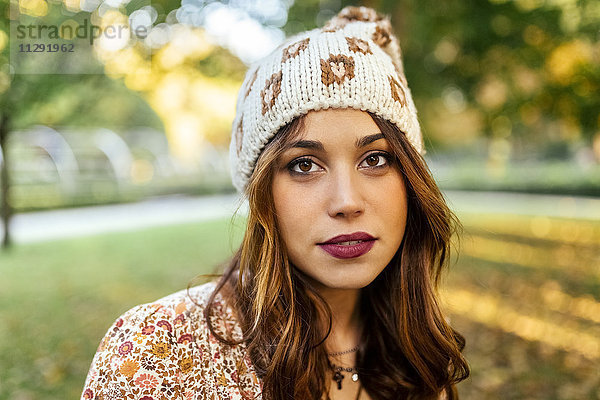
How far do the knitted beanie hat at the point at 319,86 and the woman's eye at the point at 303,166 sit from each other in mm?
159

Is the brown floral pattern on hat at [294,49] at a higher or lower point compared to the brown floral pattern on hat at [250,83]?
higher

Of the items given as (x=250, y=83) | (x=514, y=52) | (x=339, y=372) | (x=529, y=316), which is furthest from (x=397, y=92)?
(x=514, y=52)

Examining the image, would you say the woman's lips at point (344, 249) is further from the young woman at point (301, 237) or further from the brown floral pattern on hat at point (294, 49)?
the brown floral pattern on hat at point (294, 49)

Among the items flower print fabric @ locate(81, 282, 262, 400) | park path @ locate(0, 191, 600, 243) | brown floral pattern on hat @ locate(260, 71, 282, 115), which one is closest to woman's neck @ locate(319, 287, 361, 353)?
flower print fabric @ locate(81, 282, 262, 400)

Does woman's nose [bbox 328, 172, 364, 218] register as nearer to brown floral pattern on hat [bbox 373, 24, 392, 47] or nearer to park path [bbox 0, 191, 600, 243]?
brown floral pattern on hat [bbox 373, 24, 392, 47]

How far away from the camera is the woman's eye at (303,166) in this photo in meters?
1.84

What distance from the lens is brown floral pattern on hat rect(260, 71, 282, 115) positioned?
1.88m

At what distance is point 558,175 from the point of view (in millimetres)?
21922

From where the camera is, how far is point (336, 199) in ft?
5.77

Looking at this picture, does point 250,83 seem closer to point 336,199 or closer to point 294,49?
point 294,49

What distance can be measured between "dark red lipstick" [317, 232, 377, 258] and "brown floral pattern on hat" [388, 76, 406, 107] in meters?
0.58

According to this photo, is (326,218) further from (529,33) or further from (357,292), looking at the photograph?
(529,33)

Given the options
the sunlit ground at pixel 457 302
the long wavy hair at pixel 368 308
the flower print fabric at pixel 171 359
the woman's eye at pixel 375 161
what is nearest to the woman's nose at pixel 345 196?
the woman's eye at pixel 375 161

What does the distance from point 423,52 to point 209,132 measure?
95.0ft
